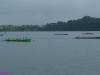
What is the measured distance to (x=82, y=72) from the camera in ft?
85.9

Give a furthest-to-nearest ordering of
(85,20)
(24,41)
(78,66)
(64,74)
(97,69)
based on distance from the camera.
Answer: (85,20) < (24,41) < (78,66) < (97,69) < (64,74)

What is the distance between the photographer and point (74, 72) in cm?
2608

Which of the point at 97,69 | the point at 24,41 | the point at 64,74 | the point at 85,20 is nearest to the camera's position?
the point at 64,74

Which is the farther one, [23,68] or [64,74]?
[23,68]

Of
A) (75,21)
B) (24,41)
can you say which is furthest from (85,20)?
(24,41)

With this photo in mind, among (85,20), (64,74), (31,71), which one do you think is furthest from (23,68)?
(85,20)

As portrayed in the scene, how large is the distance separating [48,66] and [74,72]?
4143mm

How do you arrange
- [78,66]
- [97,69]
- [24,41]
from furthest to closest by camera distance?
[24,41] → [78,66] → [97,69]

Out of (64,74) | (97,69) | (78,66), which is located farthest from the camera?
(78,66)

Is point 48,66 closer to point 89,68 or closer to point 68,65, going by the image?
point 68,65

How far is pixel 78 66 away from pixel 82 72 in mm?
3212

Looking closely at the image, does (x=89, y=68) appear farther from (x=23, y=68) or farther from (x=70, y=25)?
(x=70, y=25)

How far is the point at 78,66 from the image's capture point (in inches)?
1157

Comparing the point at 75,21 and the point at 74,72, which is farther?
the point at 75,21
